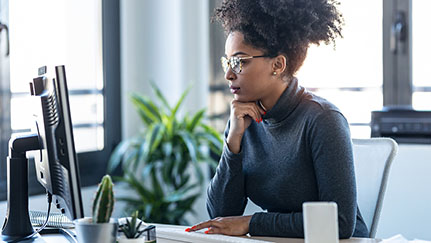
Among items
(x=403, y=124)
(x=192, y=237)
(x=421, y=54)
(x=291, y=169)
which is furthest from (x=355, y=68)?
(x=192, y=237)

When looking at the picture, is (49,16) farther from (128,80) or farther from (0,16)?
(128,80)

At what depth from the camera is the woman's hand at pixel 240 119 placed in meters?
1.97

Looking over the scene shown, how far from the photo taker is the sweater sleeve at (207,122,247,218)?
1.97 m

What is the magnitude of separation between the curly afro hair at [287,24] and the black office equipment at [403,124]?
44.4 inches

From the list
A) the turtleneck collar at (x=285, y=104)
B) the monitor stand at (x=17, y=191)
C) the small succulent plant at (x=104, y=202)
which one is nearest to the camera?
the small succulent plant at (x=104, y=202)

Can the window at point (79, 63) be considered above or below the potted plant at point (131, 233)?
above

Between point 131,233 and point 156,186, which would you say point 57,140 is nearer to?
point 131,233

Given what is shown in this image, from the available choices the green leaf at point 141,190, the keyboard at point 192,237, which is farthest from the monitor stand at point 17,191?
the green leaf at point 141,190

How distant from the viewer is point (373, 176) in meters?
1.85

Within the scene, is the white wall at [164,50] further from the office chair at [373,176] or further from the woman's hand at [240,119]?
the office chair at [373,176]

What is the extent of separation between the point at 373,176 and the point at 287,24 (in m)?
0.52

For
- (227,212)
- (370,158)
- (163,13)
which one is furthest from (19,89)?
(370,158)

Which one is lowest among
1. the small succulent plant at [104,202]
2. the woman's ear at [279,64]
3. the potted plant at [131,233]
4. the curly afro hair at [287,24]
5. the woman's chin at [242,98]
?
the potted plant at [131,233]

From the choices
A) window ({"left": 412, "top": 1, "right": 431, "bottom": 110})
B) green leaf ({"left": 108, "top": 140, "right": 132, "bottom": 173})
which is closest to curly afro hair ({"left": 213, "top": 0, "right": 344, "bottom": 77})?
window ({"left": 412, "top": 1, "right": 431, "bottom": 110})
